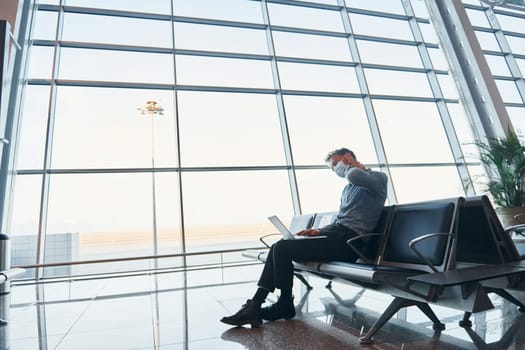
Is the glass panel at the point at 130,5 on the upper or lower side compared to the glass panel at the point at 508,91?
upper

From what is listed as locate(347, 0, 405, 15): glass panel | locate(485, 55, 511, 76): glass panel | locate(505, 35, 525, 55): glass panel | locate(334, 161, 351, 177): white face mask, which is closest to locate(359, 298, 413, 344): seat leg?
locate(334, 161, 351, 177): white face mask

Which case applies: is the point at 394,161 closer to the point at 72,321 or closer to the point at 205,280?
the point at 205,280

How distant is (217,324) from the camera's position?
2.17 m

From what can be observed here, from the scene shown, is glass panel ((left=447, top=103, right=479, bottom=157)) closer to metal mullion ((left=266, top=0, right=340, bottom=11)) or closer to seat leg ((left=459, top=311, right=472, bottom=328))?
metal mullion ((left=266, top=0, right=340, bottom=11))

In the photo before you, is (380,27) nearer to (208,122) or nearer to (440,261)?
(208,122)

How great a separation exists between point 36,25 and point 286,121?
14.5ft

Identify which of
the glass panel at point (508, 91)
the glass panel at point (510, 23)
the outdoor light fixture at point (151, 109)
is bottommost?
the outdoor light fixture at point (151, 109)

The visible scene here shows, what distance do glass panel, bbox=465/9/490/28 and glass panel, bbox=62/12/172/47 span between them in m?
7.42

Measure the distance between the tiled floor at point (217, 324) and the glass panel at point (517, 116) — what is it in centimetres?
665

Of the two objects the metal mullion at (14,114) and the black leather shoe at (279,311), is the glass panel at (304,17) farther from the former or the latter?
the black leather shoe at (279,311)

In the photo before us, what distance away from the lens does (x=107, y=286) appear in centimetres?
396

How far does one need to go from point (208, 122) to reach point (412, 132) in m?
3.90

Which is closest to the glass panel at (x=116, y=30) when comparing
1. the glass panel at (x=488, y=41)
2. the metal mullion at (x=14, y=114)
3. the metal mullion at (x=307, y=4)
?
the metal mullion at (x=14, y=114)

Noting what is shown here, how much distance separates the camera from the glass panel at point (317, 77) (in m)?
6.61
